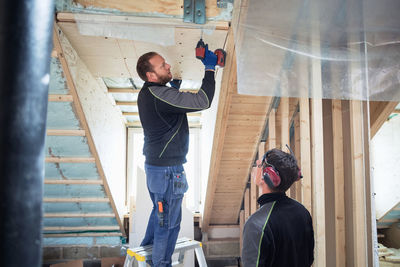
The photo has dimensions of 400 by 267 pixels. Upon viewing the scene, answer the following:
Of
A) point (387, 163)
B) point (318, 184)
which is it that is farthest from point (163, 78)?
point (387, 163)

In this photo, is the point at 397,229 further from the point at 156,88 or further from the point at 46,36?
the point at 46,36

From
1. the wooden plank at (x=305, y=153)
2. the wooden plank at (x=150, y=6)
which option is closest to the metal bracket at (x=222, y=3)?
the wooden plank at (x=150, y=6)

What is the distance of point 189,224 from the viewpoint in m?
4.55

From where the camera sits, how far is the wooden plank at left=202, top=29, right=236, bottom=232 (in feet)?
7.63

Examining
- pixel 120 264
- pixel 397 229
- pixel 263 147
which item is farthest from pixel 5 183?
pixel 397 229

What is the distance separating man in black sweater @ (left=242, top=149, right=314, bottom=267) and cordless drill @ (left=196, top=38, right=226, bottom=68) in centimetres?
85

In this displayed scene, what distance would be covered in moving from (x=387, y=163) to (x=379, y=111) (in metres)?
2.73

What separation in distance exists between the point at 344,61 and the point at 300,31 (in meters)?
0.30

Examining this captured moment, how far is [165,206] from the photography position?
2182 millimetres

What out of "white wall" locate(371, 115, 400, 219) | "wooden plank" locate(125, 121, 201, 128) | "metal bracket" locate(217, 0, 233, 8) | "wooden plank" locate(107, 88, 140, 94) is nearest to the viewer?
"metal bracket" locate(217, 0, 233, 8)

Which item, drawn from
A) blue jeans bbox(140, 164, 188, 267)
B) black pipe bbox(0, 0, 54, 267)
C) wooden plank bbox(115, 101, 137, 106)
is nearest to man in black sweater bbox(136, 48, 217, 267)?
blue jeans bbox(140, 164, 188, 267)

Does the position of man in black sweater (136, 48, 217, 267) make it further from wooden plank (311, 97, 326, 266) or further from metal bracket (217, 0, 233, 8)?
wooden plank (311, 97, 326, 266)

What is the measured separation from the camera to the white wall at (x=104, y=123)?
257 centimetres

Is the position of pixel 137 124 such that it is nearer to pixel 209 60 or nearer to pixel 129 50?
pixel 129 50
